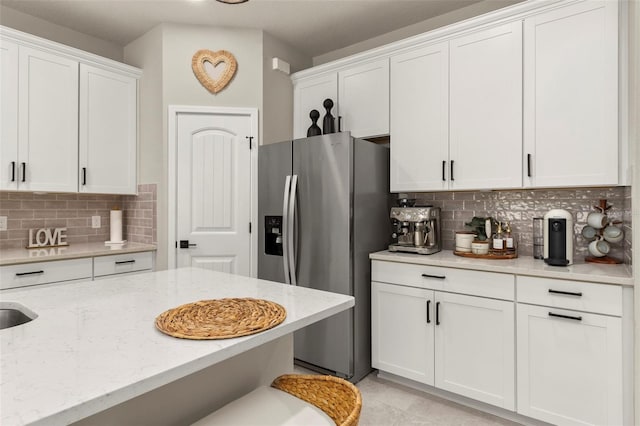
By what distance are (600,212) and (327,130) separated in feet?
6.67

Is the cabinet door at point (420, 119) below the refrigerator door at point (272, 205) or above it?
above

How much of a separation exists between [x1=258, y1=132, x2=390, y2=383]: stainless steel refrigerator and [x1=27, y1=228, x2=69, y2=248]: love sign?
187cm

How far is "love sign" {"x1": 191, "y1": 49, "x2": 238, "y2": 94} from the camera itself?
3.27 metres

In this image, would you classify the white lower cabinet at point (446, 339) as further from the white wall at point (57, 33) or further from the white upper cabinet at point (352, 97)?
the white wall at point (57, 33)

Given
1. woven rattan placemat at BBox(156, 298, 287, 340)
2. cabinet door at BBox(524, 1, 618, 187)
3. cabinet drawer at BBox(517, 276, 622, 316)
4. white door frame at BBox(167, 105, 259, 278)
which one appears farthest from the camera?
white door frame at BBox(167, 105, 259, 278)

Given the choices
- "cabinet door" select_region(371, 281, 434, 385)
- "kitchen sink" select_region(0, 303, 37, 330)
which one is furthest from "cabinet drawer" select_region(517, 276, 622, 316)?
"kitchen sink" select_region(0, 303, 37, 330)

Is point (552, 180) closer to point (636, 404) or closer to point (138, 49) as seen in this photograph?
point (636, 404)

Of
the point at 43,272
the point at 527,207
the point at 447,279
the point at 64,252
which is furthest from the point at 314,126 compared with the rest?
the point at 43,272

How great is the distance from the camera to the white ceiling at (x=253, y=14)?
2988 mm

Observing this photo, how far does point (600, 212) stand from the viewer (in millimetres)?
2352

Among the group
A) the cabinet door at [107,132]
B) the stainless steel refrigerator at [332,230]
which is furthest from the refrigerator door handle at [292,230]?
the cabinet door at [107,132]

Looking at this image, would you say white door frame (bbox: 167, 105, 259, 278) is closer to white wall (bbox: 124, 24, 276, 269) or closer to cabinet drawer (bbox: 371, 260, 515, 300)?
white wall (bbox: 124, 24, 276, 269)

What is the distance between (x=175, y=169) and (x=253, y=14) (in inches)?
57.6

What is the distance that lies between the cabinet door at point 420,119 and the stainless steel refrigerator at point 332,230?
0.63 feet
